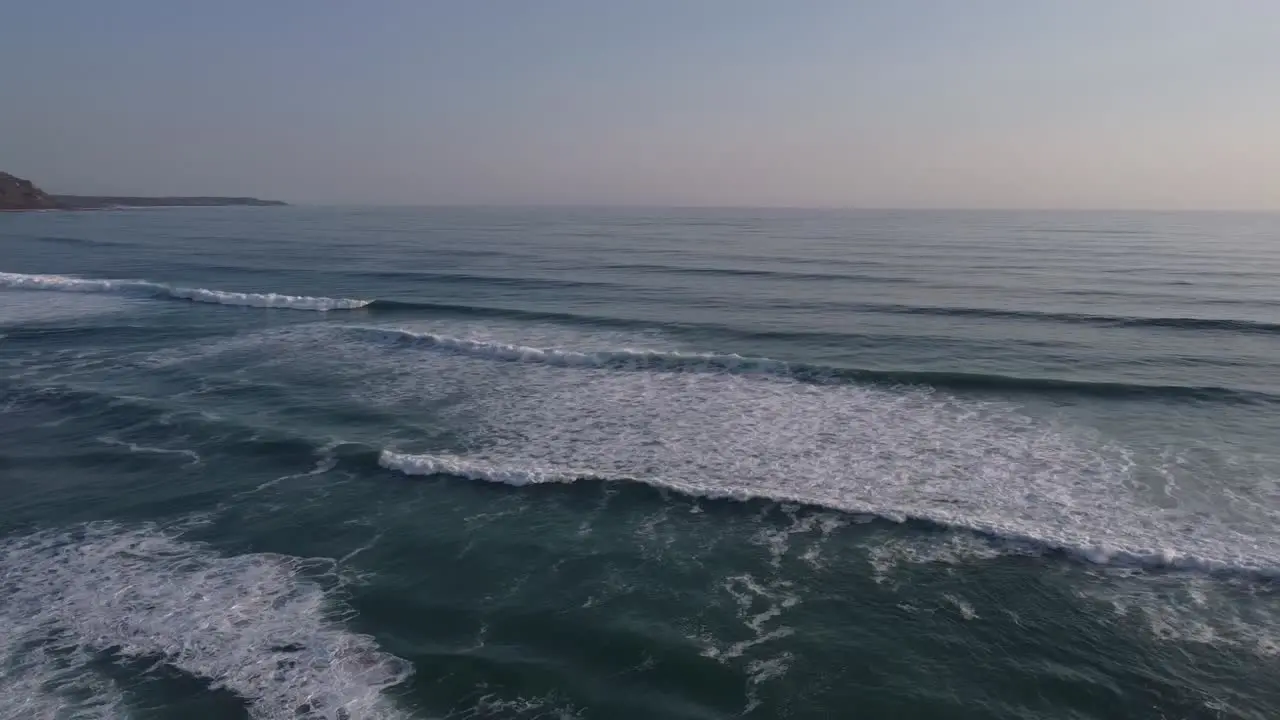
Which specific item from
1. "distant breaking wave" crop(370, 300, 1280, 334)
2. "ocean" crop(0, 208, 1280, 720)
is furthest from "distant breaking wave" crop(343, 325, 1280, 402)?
"distant breaking wave" crop(370, 300, 1280, 334)

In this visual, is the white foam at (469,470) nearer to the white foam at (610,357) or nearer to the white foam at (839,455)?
the white foam at (839,455)

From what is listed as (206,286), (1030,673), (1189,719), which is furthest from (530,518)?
(206,286)

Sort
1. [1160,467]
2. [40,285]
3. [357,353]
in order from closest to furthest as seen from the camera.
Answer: [1160,467], [357,353], [40,285]

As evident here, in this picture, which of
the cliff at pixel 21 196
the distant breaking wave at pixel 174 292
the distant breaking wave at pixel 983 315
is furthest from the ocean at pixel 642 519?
the cliff at pixel 21 196

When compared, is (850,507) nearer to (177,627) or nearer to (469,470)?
(469,470)

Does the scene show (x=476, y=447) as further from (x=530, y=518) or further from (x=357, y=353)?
(x=357, y=353)
